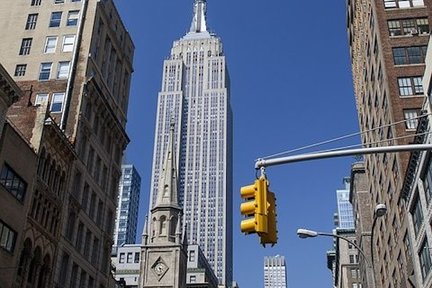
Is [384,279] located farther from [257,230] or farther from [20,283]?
[257,230]

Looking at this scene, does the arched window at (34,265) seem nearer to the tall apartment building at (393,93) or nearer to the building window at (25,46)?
the building window at (25,46)

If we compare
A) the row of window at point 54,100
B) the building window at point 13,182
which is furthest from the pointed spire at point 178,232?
the building window at point 13,182

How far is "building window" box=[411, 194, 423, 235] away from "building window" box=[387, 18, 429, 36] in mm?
20532

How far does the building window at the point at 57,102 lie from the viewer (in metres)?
46.8

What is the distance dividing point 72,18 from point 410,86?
3149 centimetres

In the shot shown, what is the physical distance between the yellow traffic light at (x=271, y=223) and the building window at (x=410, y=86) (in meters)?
45.5

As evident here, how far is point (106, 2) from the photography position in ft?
181

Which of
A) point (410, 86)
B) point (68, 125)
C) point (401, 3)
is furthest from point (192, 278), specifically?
point (68, 125)

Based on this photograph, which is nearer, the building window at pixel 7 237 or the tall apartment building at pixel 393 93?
the building window at pixel 7 237

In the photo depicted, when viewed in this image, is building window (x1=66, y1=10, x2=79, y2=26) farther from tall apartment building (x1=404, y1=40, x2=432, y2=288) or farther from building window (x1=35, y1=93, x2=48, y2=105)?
tall apartment building (x1=404, y1=40, x2=432, y2=288)

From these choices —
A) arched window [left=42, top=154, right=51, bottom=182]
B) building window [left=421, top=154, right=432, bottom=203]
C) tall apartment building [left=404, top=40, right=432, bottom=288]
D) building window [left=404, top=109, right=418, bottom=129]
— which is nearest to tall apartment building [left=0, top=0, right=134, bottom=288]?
arched window [left=42, top=154, right=51, bottom=182]

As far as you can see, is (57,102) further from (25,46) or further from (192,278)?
(192,278)

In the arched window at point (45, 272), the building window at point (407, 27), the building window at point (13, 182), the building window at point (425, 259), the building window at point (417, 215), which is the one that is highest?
the building window at point (407, 27)

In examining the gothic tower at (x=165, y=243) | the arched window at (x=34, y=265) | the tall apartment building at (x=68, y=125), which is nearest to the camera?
the arched window at (x=34, y=265)
